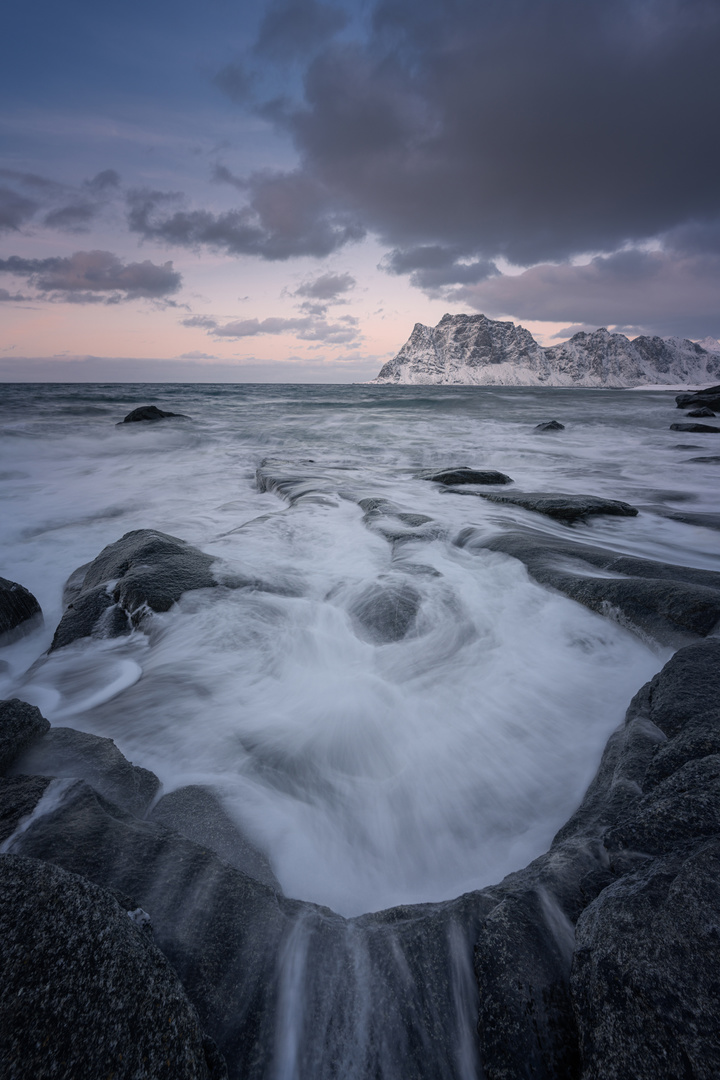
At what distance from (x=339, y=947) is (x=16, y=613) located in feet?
10.4

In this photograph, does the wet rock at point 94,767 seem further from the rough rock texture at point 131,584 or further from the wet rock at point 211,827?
the rough rock texture at point 131,584

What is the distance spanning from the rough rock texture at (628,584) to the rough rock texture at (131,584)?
8.77 ft

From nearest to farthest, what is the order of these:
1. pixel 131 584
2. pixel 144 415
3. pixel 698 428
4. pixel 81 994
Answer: pixel 81 994
pixel 131 584
pixel 698 428
pixel 144 415

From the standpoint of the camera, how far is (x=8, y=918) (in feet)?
2.97

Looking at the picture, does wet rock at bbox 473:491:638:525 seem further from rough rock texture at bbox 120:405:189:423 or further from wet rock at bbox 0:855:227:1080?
rough rock texture at bbox 120:405:189:423

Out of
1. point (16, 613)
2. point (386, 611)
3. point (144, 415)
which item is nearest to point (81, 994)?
point (386, 611)

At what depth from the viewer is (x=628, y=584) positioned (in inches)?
127

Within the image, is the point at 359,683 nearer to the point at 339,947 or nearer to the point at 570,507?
the point at 339,947

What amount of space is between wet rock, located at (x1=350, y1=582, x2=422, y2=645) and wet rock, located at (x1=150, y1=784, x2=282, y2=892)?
5.05ft

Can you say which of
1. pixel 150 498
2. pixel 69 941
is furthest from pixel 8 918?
pixel 150 498

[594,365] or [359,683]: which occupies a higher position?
[594,365]

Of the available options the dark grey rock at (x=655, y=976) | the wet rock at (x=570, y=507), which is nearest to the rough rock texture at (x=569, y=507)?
the wet rock at (x=570, y=507)

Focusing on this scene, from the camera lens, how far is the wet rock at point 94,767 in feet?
5.90

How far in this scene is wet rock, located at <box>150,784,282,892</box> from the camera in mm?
1640
